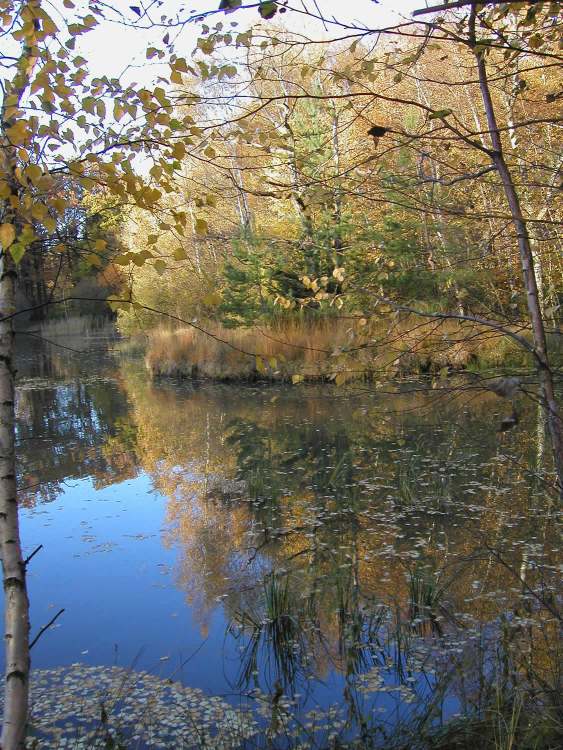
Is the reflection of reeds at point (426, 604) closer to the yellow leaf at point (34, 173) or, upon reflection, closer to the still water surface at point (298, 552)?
the still water surface at point (298, 552)

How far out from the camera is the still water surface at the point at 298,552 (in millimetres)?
3662

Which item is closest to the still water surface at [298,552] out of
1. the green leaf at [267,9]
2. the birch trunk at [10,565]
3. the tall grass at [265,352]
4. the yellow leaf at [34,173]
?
the birch trunk at [10,565]

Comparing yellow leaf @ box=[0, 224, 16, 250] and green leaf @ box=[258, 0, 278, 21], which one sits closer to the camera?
green leaf @ box=[258, 0, 278, 21]

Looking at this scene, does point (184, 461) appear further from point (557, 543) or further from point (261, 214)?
point (261, 214)

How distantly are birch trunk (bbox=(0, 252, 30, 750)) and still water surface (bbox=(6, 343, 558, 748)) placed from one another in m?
0.99

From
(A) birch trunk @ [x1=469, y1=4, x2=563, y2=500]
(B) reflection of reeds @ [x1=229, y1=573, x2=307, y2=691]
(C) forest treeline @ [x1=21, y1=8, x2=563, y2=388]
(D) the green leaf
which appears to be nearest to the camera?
(D) the green leaf

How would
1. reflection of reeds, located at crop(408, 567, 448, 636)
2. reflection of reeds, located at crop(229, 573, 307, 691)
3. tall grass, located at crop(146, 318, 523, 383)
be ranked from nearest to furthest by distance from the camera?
reflection of reeds, located at crop(229, 573, 307, 691), reflection of reeds, located at crop(408, 567, 448, 636), tall grass, located at crop(146, 318, 523, 383)

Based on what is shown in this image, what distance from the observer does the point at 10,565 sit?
7.11 ft

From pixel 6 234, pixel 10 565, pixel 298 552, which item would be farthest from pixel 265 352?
pixel 6 234

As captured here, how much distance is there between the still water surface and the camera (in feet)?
12.0

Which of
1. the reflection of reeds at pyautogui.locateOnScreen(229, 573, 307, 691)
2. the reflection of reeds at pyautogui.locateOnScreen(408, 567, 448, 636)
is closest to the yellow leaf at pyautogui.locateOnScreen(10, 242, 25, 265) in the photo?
the reflection of reeds at pyautogui.locateOnScreen(229, 573, 307, 691)

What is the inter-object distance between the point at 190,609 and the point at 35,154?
307 cm

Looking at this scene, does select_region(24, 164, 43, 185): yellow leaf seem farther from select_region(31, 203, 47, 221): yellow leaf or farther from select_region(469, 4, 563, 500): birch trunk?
select_region(469, 4, 563, 500): birch trunk

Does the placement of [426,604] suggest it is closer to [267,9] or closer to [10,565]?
[10,565]
